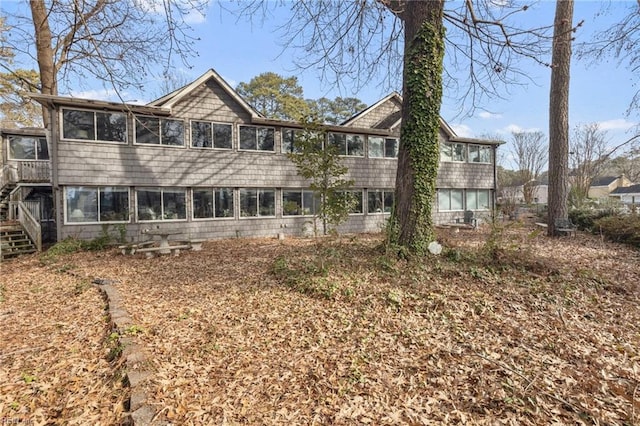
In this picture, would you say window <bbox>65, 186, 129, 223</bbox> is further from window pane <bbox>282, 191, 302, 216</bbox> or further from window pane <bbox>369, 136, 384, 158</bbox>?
window pane <bbox>369, 136, 384, 158</bbox>

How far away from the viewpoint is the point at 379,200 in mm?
16547

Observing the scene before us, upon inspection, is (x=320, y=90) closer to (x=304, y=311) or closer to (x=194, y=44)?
(x=194, y=44)

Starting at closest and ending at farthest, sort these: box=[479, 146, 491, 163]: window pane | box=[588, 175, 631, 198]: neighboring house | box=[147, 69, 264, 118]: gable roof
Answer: box=[147, 69, 264, 118]: gable roof → box=[479, 146, 491, 163]: window pane → box=[588, 175, 631, 198]: neighboring house

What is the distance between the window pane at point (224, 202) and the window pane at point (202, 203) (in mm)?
269

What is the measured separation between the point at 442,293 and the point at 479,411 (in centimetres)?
244

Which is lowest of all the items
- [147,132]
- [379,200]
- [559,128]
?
[379,200]

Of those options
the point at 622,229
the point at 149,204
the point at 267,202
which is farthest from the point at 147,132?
the point at 622,229

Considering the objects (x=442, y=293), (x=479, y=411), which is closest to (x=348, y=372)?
(x=479, y=411)

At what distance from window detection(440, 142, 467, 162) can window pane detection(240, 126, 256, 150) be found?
10549 mm

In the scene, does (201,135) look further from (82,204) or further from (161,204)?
(82,204)

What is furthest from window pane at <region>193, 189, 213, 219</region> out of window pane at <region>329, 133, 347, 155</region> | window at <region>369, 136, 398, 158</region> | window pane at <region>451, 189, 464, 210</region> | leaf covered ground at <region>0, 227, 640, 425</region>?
window pane at <region>451, 189, 464, 210</region>

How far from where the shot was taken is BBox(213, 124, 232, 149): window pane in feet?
43.0

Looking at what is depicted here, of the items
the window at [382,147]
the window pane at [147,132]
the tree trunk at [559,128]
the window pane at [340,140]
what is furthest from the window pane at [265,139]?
the tree trunk at [559,128]

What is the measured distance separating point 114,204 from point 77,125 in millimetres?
2897
